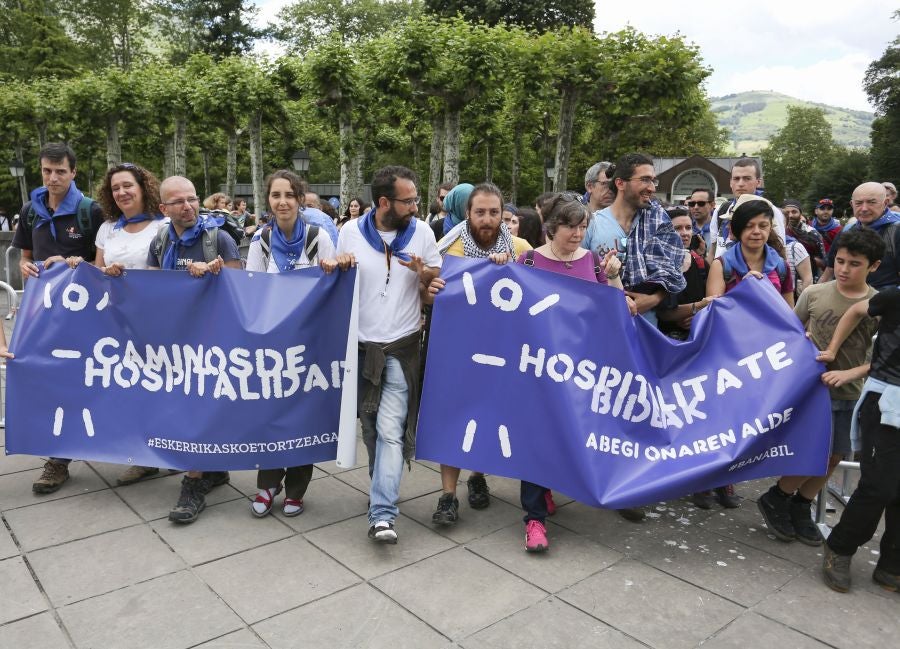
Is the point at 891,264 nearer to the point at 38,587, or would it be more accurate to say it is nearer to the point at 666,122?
the point at 38,587

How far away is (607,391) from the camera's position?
377 cm

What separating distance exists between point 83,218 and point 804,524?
15.5 ft

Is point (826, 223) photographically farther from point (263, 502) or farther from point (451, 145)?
point (451, 145)

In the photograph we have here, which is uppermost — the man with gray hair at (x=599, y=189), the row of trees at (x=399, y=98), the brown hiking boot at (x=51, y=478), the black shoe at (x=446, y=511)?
the row of trees at (x=399, y=98)

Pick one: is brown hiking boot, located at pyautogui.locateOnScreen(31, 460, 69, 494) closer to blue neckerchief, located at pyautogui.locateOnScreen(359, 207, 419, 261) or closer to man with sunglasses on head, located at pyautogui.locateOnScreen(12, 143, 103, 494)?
man with sunglasses on head, located at pyautogui.locateOnScreen(12, 143, 103, 494)

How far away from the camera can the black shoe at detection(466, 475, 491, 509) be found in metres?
4.30

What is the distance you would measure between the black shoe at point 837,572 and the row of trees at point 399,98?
551 inches

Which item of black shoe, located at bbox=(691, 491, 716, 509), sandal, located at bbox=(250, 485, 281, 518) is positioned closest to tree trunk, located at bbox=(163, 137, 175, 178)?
sandal, located at bbox=(250, 485, 281, 518)

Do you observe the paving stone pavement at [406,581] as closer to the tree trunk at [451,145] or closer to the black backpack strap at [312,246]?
the black backpack strap at [312,246]

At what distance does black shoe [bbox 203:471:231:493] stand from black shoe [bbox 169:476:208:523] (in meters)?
0.08

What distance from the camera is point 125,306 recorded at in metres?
4.19

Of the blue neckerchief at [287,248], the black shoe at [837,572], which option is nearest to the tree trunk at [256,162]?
the blue neckerchief at [287,248]

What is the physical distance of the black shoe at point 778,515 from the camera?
154 inches

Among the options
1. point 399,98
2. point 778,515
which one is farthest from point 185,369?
point 399,98
